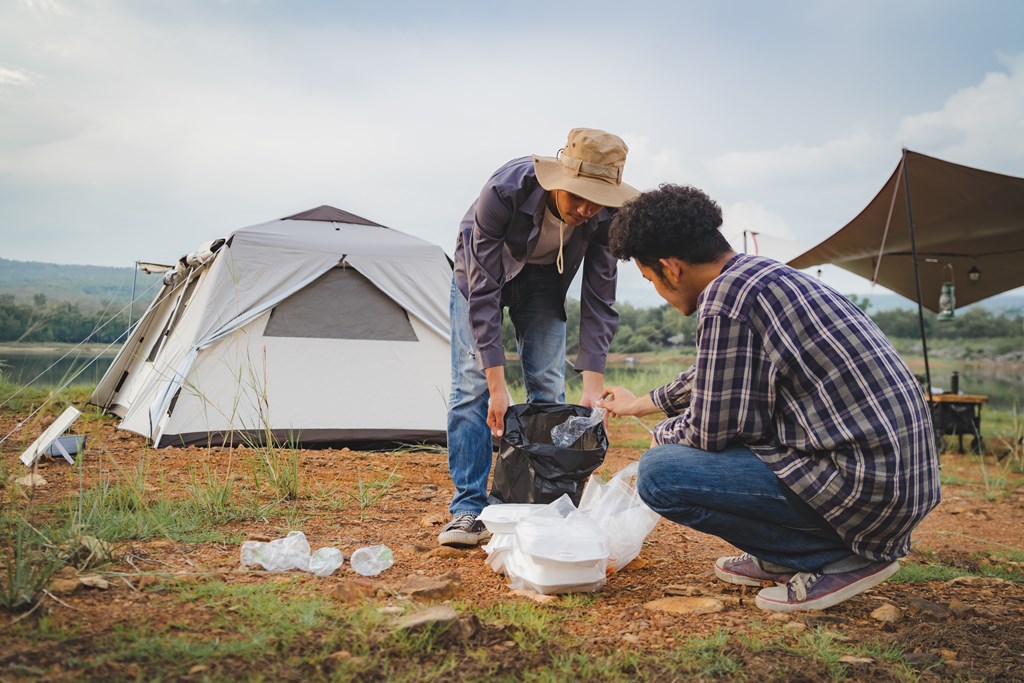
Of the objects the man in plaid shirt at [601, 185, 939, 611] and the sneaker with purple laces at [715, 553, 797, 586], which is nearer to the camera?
the man in plaid shirt at [601, 185, 939, 611]

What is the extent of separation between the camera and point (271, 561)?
2273 millimetres

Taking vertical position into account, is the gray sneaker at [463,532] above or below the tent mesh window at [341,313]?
below

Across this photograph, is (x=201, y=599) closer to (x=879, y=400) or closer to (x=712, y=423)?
(x=712, y=423)

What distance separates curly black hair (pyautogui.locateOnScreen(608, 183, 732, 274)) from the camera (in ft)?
7.23

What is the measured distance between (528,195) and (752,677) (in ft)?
5.60

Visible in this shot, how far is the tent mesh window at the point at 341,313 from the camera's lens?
532 centimetres

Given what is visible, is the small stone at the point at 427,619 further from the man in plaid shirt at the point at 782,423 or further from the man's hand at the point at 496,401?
the man's hand at the point at 496,401

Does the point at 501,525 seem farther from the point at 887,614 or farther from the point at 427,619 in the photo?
the point at 887,614

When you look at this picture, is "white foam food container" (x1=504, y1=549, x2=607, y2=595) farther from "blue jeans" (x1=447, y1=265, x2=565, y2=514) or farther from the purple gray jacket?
the purple gray jacket

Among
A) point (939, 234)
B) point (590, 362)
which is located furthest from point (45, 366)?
point (939, 234)

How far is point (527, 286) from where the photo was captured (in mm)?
3070

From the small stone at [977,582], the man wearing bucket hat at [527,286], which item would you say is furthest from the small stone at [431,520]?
the small stone at [977,582]

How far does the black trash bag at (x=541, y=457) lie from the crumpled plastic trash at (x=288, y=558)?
2.11ft

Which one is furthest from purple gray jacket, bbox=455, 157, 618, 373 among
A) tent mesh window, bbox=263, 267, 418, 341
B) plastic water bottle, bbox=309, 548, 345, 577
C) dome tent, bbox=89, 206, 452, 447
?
tent mesh window, bbox=263, 267, 418, 341
